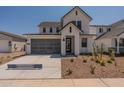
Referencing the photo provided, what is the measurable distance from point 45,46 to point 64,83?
69.1 ft

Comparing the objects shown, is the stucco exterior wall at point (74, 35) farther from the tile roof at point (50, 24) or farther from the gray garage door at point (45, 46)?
the tile roof at point (50, 24)

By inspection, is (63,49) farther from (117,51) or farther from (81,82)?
(81,82)

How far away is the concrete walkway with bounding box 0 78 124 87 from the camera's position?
10672 millimetres

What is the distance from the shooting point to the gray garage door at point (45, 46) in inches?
1259

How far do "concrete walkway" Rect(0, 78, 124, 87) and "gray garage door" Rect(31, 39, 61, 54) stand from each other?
66.3ft

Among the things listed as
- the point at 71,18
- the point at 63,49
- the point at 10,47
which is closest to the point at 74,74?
the point at 63,49

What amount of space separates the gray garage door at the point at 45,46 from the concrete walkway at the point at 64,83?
2021cm

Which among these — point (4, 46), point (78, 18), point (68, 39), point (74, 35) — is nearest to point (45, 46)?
point (68, 39)

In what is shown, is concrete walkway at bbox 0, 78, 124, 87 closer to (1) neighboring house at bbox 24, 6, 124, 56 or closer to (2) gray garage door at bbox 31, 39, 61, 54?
(1) neighboring house at bbox 24, 6, 124, 56

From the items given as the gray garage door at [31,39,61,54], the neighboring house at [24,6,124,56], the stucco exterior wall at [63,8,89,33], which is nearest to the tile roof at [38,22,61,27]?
the neighboring house at [24,6,124,56]

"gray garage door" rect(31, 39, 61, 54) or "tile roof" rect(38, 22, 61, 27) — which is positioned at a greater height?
"tile roof" rect(38, 22, 61, 27)

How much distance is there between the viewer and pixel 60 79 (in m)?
12.1

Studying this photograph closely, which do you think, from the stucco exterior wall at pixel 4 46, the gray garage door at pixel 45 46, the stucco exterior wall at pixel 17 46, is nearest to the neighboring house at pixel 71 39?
the gray garage door at pixel 45 46

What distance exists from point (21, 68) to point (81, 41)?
16.7 m
